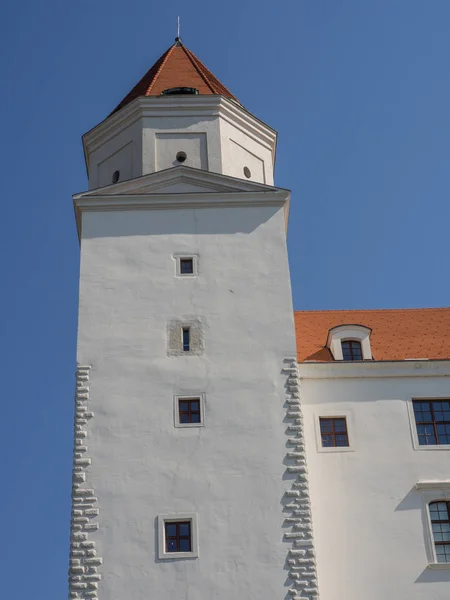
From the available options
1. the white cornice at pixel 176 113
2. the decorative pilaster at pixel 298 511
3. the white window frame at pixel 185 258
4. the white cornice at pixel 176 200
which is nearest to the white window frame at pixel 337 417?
the decorative pilaster at pixel 298 511

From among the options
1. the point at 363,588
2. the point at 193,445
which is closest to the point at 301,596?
the point at 363,588

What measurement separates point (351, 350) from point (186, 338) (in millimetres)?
4178

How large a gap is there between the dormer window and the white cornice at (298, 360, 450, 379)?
2.33 feet

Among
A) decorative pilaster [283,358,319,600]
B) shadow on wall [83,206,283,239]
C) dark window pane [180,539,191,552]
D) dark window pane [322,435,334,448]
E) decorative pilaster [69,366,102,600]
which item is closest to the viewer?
decorative pilaster [69,366,102,600]

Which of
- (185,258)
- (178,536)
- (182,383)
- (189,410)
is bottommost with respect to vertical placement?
(178,536)

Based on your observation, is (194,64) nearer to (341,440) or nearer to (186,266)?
(186,266)

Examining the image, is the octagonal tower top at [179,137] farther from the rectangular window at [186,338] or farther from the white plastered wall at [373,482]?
the white plastered wall at [373,482]

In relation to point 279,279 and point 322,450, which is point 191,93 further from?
point 322,450

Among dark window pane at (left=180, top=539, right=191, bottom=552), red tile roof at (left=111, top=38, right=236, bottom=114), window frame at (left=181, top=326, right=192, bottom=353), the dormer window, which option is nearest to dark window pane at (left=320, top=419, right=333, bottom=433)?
the dormer window

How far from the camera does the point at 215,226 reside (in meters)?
25.5

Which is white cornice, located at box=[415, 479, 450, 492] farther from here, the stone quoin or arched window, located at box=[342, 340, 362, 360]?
arched window, located at box=[342, 340, 362, 360]

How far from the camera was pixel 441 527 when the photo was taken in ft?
74.9

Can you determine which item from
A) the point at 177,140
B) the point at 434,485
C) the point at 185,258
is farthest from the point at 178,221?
the point at 434,485

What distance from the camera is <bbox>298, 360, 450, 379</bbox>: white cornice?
2462cm
